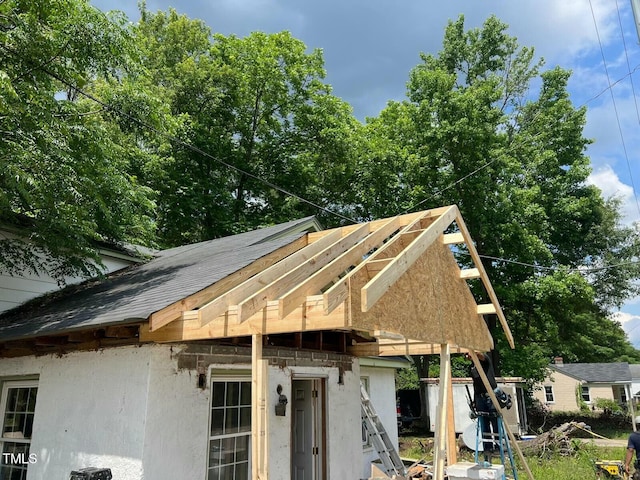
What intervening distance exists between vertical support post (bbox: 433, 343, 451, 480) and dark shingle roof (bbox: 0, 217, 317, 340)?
290cm

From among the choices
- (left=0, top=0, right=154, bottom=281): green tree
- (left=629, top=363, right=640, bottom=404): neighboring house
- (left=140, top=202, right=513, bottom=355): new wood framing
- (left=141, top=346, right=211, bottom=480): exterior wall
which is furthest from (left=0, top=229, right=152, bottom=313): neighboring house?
Result: (left=629, top=363, right=640, bottom=404): neighboring house

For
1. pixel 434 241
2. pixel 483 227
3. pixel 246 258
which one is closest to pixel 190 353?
pixel 246 258

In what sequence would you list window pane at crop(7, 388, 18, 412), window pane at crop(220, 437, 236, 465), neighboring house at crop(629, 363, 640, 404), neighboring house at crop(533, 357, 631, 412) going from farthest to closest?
neighboring house at crop(629, 363, 640, 404), neighboring house at crop(533, 357, 631, 412), window pane at crop(7, 388, 18, 412), window pane at crop(220, 437, 236, 465)

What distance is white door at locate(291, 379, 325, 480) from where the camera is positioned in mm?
7559

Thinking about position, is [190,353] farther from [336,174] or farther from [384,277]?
[336,174]

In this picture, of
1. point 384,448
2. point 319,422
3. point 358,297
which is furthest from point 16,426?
point 384,448

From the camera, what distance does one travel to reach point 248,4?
12.5 metres

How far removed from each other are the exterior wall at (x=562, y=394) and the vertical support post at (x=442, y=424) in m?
34.3

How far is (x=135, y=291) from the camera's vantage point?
6.78m

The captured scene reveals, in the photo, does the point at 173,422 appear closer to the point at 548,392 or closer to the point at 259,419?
the point at 259,419

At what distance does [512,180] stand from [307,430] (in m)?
17.2

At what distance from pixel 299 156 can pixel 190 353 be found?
17166 millimetres

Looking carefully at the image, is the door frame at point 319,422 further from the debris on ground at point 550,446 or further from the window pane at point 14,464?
the debris on ground at point 550,446

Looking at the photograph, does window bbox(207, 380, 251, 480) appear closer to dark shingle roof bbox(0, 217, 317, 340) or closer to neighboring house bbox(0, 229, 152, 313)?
dark shingle roof bbox(0, 217, 317, 340)
